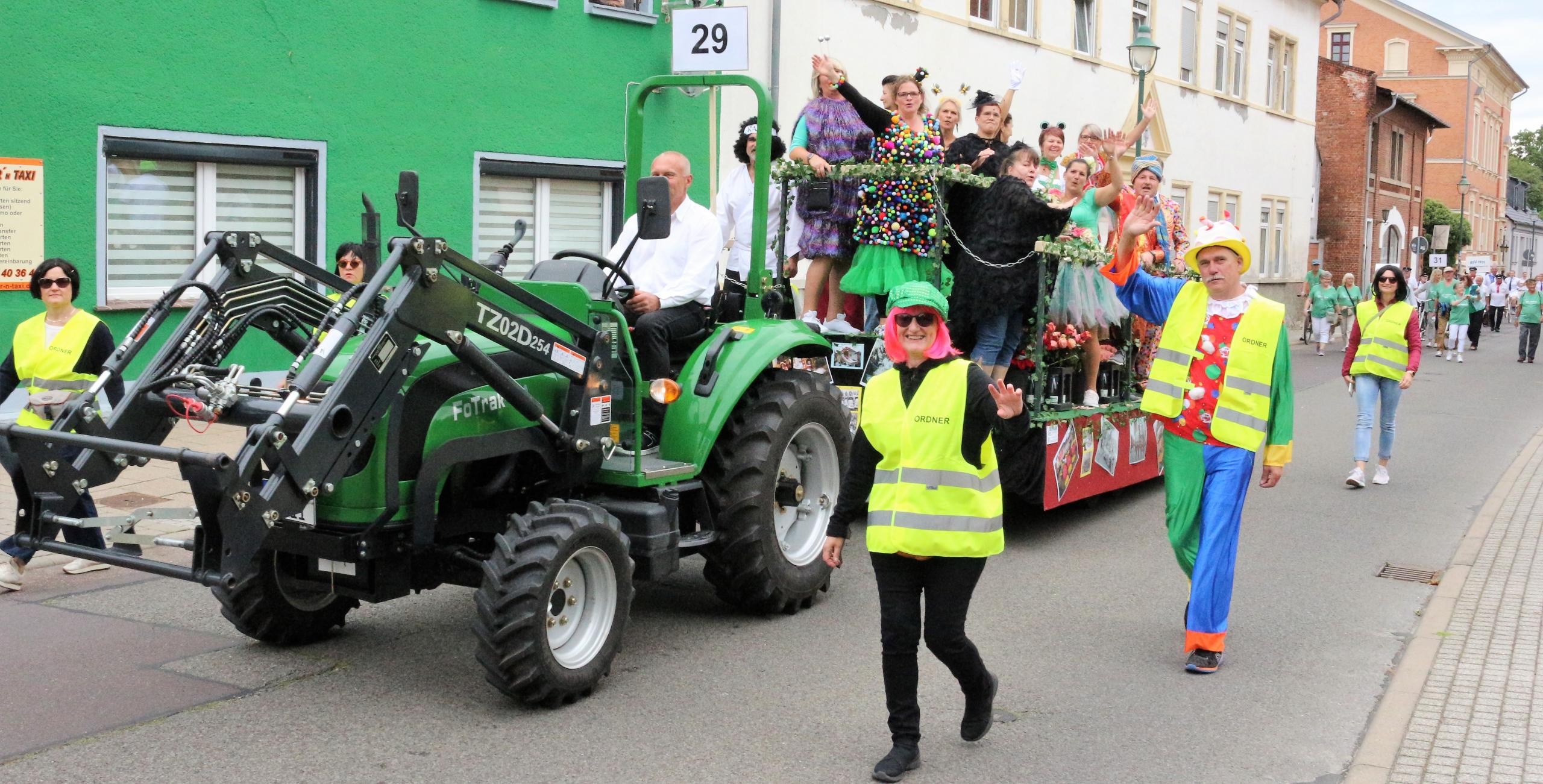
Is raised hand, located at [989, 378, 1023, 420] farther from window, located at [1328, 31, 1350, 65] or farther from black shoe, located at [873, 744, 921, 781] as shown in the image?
window, located at [1328, 31, 1350, 65]

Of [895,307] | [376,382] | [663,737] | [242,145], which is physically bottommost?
[663,737]

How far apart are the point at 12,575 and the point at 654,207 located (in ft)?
13.0

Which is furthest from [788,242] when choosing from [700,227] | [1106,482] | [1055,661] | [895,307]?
[895,307]

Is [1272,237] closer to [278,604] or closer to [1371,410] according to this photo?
[1371,410]

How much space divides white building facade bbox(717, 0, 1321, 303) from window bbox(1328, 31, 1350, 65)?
1011 inches

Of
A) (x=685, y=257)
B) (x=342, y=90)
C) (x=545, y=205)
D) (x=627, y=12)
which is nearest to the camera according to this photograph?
(x=685, y=257)

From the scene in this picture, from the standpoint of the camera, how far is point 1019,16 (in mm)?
23578

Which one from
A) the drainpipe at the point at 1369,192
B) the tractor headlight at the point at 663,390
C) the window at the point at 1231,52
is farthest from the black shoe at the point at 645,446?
the drainpipe at the point at 1369,192

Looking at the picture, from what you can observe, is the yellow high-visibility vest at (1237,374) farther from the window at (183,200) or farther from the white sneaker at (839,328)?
the window at (183,200)

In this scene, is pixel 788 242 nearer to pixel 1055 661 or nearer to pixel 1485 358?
pixel 1055 661

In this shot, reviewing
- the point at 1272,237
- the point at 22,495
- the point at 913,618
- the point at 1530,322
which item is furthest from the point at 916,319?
the point at 1272,237

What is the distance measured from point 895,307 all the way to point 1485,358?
28.6 m

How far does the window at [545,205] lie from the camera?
586 inches

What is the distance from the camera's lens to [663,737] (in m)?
5.23
